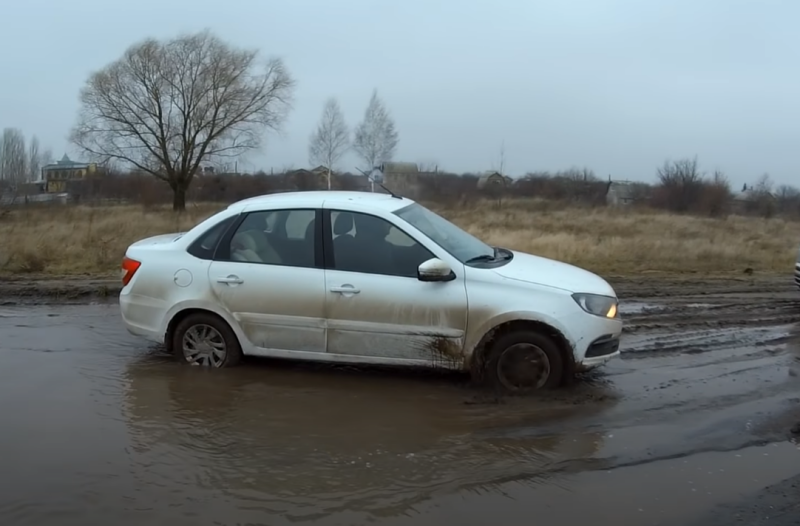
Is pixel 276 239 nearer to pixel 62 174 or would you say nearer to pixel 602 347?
pixel 602 347

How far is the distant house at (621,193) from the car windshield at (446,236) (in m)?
37.1

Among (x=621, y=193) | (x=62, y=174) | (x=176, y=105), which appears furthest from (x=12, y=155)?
(x=621, y=193)

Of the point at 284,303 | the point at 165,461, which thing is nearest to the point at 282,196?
the point at 284,303

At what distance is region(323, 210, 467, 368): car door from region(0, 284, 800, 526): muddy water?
35 cm

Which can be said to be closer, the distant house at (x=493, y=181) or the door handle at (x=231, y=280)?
the door handle at (x=231, y=280)

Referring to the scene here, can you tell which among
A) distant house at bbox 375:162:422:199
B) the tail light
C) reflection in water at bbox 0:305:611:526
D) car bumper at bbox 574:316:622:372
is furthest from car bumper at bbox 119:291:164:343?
distant house at bbox 375:162:422:199

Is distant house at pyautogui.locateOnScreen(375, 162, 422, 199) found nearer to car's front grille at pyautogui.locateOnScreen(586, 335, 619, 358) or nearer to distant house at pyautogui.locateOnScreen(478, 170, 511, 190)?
distant house at pyautogui.locateOnScreen(478, 170, 511, 190)

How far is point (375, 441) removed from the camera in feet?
15.4

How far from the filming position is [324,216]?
19.7ft

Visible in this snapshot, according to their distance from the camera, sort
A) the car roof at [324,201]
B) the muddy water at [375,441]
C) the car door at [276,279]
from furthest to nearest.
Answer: the car roof at [324,201]
the car door at [276,279]
the muddy water at [375,441]

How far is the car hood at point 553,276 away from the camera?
18.2 feet

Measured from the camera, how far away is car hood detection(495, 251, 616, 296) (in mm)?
5562

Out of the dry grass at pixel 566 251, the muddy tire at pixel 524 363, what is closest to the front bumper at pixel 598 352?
the muddy tire at pixel 524 363

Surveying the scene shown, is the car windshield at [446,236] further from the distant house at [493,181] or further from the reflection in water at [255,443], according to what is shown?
the distant house at [493,181]
